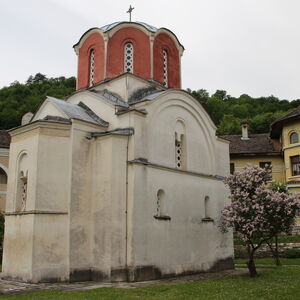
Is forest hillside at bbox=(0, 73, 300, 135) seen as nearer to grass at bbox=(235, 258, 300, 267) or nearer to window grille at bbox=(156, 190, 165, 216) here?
grass at bbox=(235, 258, 300, 267)

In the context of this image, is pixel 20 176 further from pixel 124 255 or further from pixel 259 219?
pixel 259 219

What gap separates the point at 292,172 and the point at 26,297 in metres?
24.9

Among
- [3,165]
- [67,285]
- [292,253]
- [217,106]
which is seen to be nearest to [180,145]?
[67,285]

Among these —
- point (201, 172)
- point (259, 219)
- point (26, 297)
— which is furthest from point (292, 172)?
point (26, 297)

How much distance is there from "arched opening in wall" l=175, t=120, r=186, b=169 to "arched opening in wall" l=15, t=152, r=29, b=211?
597cm

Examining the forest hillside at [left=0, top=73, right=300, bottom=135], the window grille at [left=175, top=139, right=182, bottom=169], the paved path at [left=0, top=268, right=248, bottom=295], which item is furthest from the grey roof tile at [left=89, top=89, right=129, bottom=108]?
the forest hillside at [left=0, top=73, right=300, bottom=135]

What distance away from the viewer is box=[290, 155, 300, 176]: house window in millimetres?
29953

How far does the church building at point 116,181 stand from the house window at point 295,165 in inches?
592

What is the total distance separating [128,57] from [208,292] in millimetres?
10517

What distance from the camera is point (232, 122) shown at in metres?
53.0

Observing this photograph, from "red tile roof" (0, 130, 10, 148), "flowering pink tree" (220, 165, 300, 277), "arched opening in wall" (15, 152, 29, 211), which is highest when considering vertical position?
"red tile roof" (0, 130, 10, 148)

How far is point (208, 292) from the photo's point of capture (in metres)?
10.8

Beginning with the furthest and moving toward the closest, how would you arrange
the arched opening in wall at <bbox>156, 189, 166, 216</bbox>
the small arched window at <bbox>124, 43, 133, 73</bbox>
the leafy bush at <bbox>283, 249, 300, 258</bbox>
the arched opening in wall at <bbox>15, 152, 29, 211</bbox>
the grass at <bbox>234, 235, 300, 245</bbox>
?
the grass at <bbox>234, 235, 300, 245</bbox> → the leafy bush at <bbox>283, 249, 300, 258</bbox> → the small arched window at <bbox>124, 43, 133, 73</bbox> → the arched opening in wall at <bbox>156, 189, 166, 216</bbox> → the arched opening in wall at <bbox>15, 152, 29, 211</bbox>

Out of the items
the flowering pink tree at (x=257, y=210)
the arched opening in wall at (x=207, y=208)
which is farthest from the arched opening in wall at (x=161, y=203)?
the arched opening in wall at (x=207, y=208)
